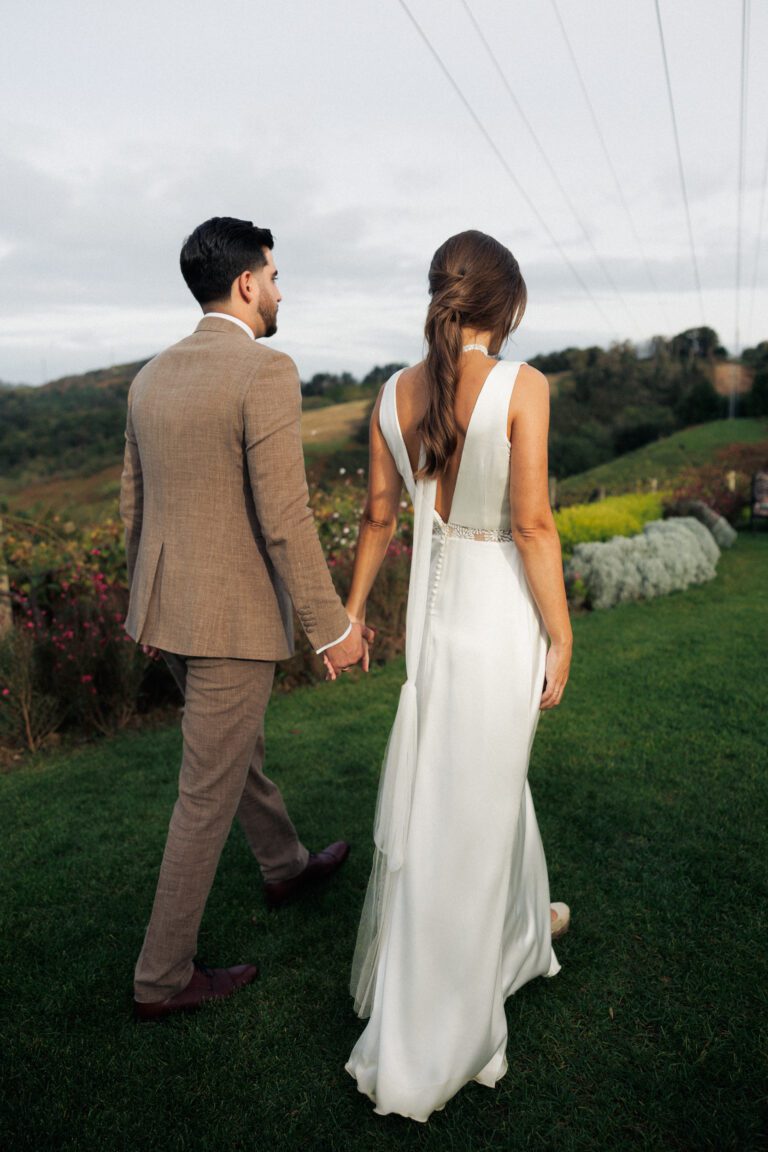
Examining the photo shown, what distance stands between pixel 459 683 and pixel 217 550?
821 millimetres

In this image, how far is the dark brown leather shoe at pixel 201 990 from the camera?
8.18 ft

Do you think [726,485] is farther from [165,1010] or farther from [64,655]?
[165,1010]

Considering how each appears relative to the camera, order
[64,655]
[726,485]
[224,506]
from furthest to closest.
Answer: [726,485] < [64,655] < [224,506]

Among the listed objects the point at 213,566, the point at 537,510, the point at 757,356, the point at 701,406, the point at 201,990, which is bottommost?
the point at 201,990

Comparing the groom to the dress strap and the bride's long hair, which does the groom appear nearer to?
the dress strap

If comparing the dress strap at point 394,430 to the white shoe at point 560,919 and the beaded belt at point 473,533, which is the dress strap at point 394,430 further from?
the white shoe at point 560,919

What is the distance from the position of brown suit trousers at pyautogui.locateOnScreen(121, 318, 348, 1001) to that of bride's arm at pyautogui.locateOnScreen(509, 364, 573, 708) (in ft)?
1.91

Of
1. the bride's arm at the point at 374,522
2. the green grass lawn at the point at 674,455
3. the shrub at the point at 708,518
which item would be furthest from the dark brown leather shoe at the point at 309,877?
the green grass lawn at the point at 674,455

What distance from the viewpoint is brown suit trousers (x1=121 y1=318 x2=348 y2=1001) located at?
2.25m

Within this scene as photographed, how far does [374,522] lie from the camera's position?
2477mm

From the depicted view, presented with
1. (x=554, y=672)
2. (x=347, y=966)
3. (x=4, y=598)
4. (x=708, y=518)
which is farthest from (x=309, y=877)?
(x=708, y=518)

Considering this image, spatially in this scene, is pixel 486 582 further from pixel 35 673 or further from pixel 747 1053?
pixel 35 673

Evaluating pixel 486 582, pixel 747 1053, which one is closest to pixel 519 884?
pixel 747 1053

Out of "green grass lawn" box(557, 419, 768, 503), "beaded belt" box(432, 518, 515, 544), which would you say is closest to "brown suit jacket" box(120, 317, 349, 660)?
"beaded belt" box(432, 518, 515, 544)
